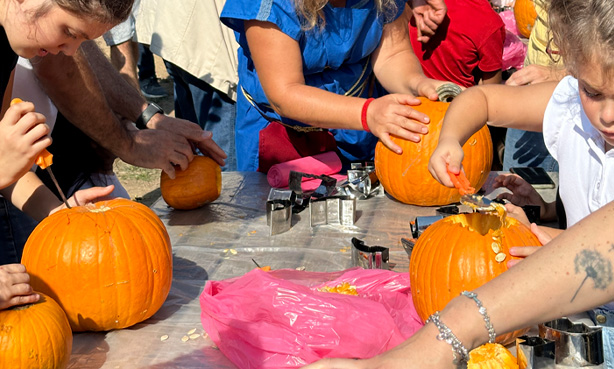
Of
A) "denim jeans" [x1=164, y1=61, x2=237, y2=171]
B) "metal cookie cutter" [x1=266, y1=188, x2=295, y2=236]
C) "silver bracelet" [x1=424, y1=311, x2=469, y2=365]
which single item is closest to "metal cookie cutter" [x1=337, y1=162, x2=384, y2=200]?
"metal cookie cutter" [x1=266, y1=188, x2=295, y2=236]

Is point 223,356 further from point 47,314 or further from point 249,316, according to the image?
point 47,314

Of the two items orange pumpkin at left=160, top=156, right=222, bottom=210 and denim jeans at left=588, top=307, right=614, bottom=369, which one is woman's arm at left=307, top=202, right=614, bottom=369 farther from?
orange pumpkin at left=160, top=156, right=222, bottom=210

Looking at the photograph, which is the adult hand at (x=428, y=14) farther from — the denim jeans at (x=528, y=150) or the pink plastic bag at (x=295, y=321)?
the pink plastic bag at (x=295, y=321)

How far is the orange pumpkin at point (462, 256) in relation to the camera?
1724 millimetres

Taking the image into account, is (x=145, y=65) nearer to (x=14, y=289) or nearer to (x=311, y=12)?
(x=311, y=12)

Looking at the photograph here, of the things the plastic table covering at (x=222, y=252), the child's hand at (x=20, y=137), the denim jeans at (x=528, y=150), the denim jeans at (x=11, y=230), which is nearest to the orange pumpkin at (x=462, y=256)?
the plastic table covering at (x=222, y=252)

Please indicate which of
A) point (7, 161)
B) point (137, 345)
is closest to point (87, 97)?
point (7, 161)

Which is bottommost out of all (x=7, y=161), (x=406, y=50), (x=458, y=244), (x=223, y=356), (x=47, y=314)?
(x=223, y=356)

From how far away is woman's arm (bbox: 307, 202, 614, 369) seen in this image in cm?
125

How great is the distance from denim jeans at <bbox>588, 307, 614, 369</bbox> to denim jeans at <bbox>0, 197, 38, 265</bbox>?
2070 millimetres

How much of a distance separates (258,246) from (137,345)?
70 cm

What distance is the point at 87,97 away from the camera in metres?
2.72

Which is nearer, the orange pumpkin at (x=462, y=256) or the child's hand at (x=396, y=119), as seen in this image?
the orange pumpkin at (x=462, y=256)

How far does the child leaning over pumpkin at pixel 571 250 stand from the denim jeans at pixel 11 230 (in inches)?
65.8
